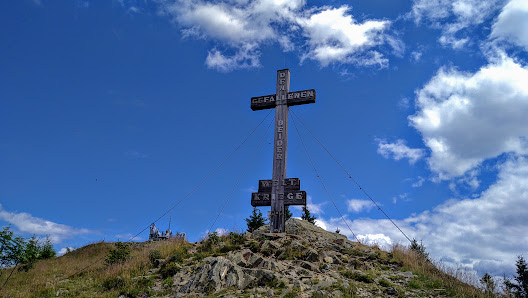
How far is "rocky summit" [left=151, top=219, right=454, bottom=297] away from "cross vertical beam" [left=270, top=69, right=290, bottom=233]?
138cm

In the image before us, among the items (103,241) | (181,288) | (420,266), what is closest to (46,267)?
(103,241)

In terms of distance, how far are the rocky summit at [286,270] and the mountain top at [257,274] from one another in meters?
0.03

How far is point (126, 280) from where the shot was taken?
1416cm

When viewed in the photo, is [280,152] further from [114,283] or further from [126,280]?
[114,283]

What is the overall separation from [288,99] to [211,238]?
8732mm

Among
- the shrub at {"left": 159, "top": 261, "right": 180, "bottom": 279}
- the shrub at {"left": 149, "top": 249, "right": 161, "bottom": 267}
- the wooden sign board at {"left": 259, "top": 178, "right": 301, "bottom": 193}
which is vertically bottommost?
the shrub at {"left": 159, "top": 261, "right": 180, "bottom": 279}

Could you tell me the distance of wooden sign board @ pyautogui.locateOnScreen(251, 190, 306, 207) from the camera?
18578 millimetres

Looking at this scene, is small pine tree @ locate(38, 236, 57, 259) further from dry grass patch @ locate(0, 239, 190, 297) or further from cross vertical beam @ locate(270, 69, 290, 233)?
cross vertical beam @ locate(270, 69, 290, 233)

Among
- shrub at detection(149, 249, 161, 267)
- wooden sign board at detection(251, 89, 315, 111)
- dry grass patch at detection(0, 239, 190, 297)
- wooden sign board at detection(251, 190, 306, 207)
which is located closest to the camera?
dry grass patch at detection(0, 239, 190, 297)

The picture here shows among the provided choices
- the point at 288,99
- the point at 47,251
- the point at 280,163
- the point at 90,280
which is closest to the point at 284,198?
the point at 280,163

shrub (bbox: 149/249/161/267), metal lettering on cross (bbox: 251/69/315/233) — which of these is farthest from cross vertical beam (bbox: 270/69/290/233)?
shrub (bbox: 149/249/161/267)

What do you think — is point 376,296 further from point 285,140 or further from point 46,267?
point 46,267

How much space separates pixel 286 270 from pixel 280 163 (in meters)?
7.37

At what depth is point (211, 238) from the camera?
17.4 m
